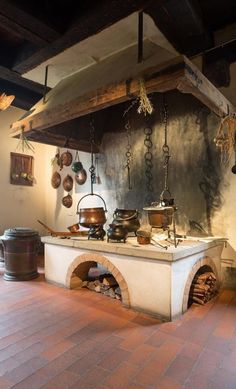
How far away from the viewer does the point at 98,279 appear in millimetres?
3359

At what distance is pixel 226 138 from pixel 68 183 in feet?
10.4

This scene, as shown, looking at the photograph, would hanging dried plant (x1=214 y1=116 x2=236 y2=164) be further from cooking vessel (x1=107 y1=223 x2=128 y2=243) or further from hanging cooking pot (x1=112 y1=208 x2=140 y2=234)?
cooking vessel (x1=107 y1=223 x2=128 y2=243)

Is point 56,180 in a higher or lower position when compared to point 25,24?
lower

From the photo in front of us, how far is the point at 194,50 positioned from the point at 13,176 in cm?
386

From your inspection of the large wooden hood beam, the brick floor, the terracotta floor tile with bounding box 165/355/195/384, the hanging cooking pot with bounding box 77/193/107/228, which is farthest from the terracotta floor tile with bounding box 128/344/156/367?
the large wooden hood beam

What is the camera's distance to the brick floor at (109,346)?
1587mm

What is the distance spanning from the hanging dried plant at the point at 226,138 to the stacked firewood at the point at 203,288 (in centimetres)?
143

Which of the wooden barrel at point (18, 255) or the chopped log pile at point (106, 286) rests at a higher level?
the wooden barrel at point (18, 255)

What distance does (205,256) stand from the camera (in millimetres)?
2938

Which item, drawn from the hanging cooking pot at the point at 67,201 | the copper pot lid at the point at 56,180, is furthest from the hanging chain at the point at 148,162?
the copper pot lid at the point at 56,180

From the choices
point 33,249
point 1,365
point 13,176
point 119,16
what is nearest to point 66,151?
point 13,176

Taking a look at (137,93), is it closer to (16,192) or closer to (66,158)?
(66,158)

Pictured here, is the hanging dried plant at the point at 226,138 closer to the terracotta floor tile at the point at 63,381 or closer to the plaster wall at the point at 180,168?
the plaster wall at the point at 180,168

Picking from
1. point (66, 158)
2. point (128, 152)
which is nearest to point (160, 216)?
point (128, 152)
